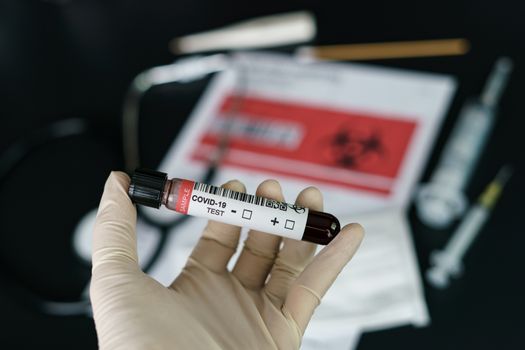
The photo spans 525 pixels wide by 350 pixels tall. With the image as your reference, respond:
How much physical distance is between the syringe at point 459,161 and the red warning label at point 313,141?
0.07 metres

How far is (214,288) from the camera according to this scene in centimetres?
64

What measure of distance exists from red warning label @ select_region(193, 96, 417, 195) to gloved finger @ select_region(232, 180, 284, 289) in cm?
24

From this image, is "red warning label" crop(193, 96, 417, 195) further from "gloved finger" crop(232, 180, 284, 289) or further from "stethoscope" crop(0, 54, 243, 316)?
"gloved finger" crop(232, 180, 284, 289)

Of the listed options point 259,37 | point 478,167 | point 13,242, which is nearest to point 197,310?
point 13,242

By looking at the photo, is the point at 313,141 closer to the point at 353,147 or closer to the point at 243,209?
the point at 353,147

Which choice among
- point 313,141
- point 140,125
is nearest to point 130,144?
point 140,125

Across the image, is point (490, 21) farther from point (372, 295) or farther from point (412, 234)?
point (372, 295)

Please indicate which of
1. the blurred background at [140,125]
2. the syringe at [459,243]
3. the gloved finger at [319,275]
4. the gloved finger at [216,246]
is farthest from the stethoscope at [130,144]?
the syringe at [459,243]

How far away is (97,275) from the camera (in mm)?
597

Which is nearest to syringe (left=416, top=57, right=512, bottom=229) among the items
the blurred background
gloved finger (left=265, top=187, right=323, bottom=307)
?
the blurred background

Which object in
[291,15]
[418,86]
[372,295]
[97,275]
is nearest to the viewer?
[97,275]

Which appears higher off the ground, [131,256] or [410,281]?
[131,256]

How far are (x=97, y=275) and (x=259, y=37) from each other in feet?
2.10

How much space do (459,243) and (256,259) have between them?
12.4 inches
